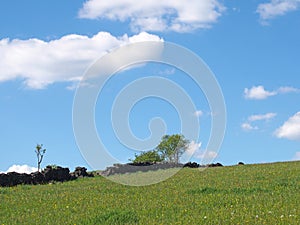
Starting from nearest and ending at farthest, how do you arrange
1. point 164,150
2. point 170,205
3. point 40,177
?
point 170,205 → point 40,177 → point 164,150

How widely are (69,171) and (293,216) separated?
74.8ft

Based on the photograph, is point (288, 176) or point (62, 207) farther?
point (288, 176)

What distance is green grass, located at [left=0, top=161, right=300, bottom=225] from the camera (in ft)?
46.8

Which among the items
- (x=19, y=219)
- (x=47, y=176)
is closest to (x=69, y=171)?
(x=47, y=176)

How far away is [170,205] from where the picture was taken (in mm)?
16547

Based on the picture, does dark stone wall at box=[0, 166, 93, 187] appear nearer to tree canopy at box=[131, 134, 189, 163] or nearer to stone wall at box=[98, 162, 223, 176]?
stone wall at box=[98, 162, 223, 176]

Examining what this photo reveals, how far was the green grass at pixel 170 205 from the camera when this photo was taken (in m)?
14.3

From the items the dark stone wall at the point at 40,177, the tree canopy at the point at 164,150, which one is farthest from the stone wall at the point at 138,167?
the tree canopy at the point at 164,150

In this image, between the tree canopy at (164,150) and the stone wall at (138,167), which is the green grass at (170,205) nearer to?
the stone wall at (138,167)

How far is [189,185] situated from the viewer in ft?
76.0

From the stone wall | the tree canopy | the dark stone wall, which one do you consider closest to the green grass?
the dark stone wall

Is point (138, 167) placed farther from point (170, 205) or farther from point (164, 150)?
point (164, 150)

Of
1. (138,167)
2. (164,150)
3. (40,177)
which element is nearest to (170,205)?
(40,177)

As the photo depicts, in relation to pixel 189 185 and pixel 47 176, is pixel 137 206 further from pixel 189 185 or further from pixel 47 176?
pixel 47 176
